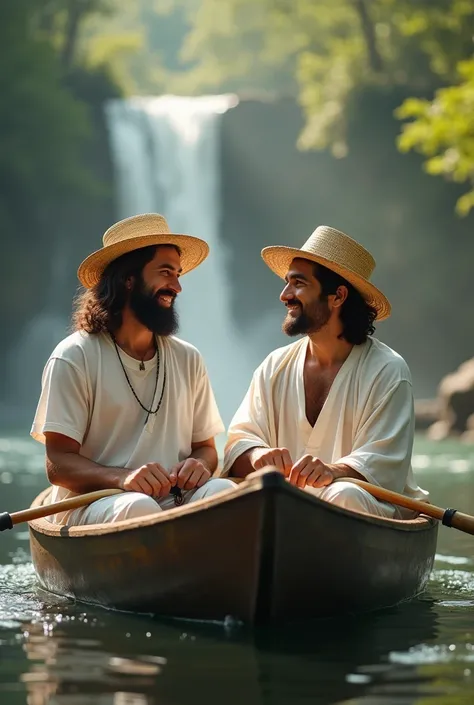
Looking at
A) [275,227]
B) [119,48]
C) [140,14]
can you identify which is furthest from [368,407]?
[140,14]

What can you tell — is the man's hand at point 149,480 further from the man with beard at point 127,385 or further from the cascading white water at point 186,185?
the cascading white water at point 186,185

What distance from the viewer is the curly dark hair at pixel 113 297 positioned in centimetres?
588

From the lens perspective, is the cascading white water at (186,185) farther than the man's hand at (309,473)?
Yes

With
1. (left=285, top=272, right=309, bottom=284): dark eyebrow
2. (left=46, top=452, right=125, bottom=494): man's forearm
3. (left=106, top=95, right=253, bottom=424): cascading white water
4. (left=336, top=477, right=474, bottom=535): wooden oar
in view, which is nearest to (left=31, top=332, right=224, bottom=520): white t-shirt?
(left=46, top=452, right=125, bottom=494): man's forearm

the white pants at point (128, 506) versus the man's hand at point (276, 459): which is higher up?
the man's hand at point (276, 459)

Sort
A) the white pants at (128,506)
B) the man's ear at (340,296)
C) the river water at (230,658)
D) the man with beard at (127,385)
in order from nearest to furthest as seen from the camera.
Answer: the river water at (230,658), the white pants at (128,506), the man with beard at (127,385), the man's ear at (340,296)

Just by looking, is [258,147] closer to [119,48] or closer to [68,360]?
[119,48]

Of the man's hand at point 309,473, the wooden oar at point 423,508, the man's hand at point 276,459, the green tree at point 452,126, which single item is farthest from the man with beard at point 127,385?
the green tree at point 452,126

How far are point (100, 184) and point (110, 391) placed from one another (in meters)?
24.5

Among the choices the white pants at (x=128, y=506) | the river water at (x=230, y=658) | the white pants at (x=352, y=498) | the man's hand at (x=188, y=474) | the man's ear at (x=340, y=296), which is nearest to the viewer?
the river water at (x=230, y=658)

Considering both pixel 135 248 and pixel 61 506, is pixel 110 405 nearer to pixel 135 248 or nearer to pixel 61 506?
Result: pixel 61 506

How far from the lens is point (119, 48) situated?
39969mm

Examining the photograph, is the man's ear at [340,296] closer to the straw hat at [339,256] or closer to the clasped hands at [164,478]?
the straw hat at [339,256]

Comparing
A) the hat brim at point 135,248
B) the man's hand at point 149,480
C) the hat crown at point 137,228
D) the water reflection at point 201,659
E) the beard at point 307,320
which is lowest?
the water reflection at point 201,659
